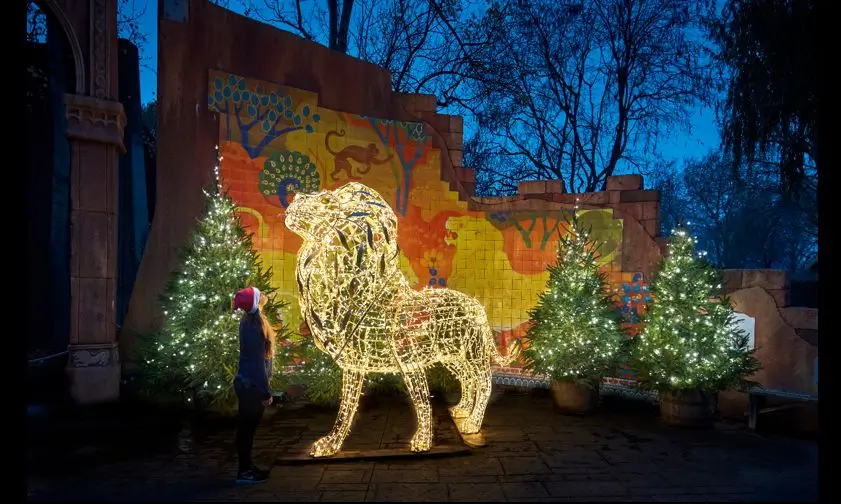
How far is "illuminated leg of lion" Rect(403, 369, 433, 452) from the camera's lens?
16.2 feet

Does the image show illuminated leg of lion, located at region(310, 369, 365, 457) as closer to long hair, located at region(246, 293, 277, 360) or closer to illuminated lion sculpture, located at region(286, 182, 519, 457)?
illuminated lion sculpture, located at region(286, 182, 519, 457)

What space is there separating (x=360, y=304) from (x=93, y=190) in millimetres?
4676

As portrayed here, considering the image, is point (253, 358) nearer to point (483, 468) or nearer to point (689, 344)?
point (483, 468)

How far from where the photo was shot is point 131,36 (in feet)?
39.4

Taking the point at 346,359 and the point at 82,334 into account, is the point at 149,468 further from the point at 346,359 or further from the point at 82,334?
the point at 82,334

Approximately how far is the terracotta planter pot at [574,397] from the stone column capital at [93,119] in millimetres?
6976

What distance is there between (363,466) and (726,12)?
384 inches

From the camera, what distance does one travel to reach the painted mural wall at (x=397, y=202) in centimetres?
753

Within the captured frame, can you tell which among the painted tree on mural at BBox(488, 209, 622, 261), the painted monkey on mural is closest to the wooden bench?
the painted tree on mural at BBox(488, 209, 622, 261)

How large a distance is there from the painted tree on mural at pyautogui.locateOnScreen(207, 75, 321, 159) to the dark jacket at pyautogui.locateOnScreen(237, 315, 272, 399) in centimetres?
389

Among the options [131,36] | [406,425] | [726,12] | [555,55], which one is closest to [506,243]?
[406,425]

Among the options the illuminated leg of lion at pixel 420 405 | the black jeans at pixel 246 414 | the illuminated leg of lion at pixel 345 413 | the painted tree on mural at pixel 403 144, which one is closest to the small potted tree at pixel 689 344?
the illuminated leg of lion at pixel 420 405

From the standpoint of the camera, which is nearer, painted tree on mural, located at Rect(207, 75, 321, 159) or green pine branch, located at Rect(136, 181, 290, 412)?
green pine branch, located at Rect(136, 181, 290, 412)

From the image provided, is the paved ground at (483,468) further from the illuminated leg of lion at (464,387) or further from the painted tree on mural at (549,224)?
the painted tree on mural at (549,224)
